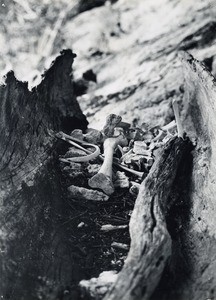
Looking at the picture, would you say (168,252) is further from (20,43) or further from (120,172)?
(20,43)

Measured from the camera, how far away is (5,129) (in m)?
3.58

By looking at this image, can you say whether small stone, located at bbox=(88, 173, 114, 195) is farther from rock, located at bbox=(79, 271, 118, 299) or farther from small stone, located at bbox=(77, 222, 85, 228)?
rock, located at bbox=(79, 271, 118, 299)

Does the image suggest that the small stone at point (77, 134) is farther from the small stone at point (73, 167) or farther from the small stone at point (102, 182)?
the small stone at point (102, 182)

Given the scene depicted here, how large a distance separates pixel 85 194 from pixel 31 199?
623 mm

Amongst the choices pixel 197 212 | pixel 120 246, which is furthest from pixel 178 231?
pixel 120 246

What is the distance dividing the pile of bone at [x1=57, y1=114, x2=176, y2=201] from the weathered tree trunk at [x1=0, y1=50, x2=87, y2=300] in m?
0.29

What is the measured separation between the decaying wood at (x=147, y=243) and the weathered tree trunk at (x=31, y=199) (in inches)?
22.9

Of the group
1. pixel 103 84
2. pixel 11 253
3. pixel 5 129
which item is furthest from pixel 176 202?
pixel 103 84

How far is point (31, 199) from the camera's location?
323cm

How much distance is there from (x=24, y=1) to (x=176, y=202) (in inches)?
251

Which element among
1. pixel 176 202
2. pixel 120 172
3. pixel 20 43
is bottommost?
pixel 176 202

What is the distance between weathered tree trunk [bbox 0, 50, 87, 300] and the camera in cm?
253

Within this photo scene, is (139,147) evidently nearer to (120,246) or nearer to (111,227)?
(111,227)

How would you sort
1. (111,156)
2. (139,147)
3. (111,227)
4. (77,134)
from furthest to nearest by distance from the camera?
(77,134), (139,147), (111,156), (111,227)
